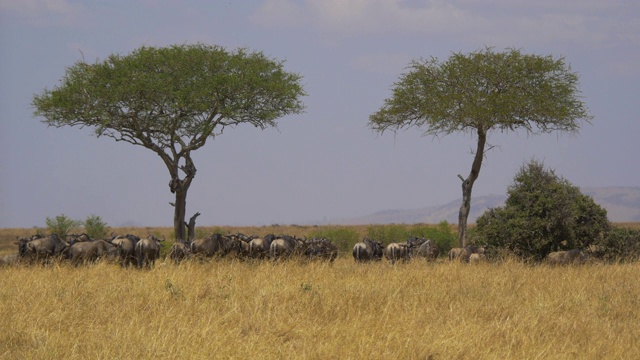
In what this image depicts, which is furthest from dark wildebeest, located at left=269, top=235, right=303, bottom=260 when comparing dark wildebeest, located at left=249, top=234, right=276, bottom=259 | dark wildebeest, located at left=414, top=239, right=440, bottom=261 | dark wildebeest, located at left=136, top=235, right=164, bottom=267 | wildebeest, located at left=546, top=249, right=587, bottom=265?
wildebeest, located at left=546, top=249, right=587, bottom=265

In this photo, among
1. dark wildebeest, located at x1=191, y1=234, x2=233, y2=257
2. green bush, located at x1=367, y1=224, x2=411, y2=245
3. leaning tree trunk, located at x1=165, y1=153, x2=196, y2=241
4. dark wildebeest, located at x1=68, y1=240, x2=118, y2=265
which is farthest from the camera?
green bush, located at x1=367, y1=224, x2=411, y2=245

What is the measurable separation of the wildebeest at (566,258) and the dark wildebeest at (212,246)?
10.1 m

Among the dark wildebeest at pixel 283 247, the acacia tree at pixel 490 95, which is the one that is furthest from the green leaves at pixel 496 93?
the dark wildebeest at pixel 283 247

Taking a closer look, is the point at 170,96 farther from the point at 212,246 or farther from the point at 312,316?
the point at 312,316

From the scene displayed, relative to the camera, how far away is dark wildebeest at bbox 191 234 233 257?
78.9ft

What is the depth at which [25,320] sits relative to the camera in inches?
444

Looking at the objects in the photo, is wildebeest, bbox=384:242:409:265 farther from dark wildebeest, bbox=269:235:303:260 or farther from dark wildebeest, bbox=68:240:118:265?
dark wildebeest, bbox=68:240:118:265

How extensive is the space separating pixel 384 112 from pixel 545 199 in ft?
56.4

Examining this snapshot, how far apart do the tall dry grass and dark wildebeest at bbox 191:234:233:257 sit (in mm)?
6821

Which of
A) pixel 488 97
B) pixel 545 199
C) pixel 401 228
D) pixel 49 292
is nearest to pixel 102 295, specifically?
pixel 49 292

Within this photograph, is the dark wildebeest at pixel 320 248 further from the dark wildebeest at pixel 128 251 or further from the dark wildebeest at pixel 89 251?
the dark wildebeest at pixel 89 251

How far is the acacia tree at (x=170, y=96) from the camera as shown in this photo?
40688mm

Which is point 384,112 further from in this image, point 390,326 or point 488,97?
point 390,326

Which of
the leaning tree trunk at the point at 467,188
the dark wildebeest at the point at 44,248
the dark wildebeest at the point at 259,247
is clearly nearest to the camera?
the dark wildebeest at the point at 44,248
